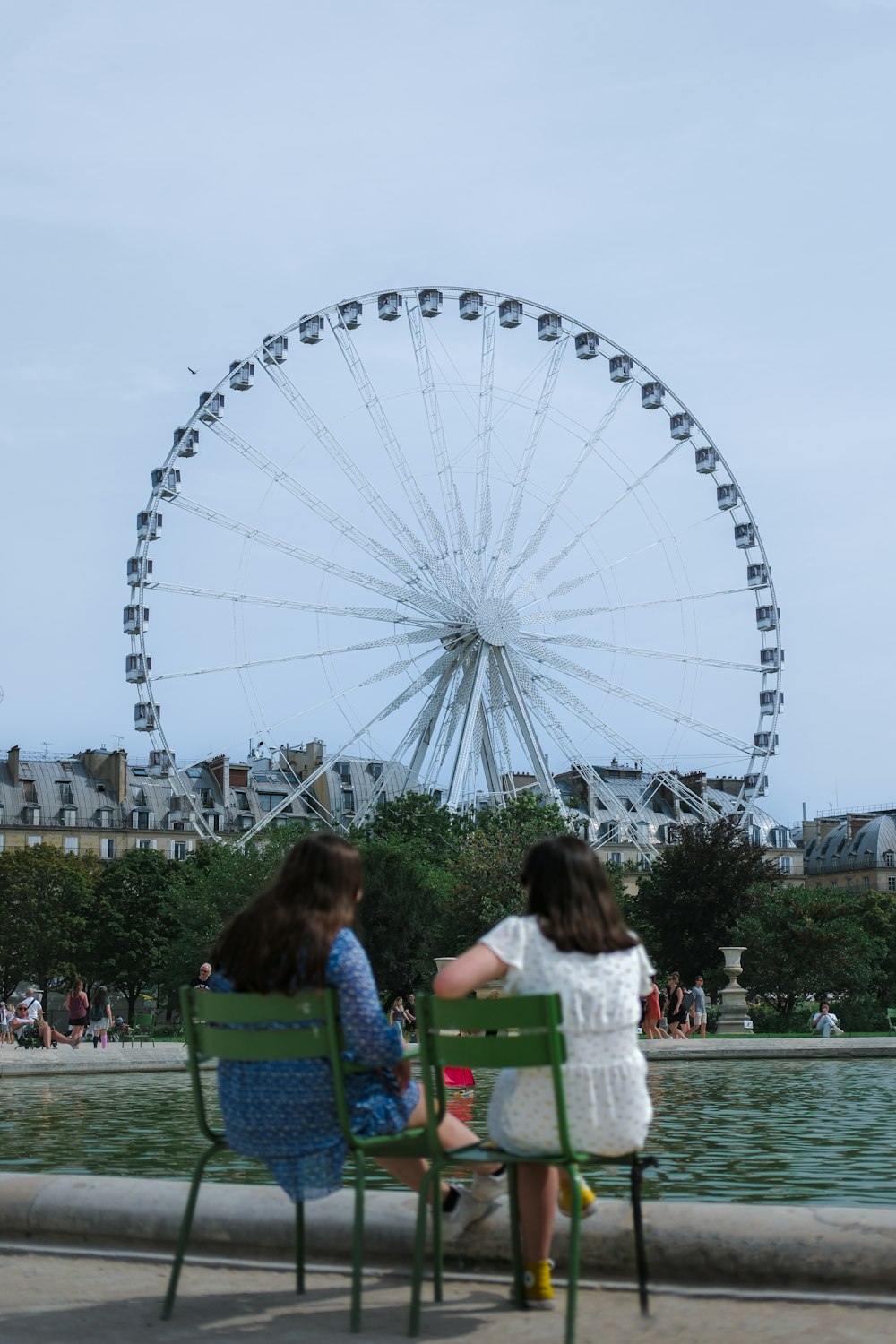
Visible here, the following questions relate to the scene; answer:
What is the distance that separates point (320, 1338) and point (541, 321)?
4511cm

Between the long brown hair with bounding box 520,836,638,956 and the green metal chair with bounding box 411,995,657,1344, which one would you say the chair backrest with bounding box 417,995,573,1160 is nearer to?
the green metal chair with bounding box 411,995,657,1344

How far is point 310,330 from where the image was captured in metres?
46.6

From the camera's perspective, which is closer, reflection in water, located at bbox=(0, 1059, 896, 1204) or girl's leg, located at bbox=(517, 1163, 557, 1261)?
girl's leg, located at bbox=(517, 1163, 557, 1261)

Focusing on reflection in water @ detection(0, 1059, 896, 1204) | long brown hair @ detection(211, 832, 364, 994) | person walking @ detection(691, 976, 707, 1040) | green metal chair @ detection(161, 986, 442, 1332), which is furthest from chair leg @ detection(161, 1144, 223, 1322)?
person walking @ detection(691, 976, 707, 1040)

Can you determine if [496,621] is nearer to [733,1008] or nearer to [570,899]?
[733,1008]

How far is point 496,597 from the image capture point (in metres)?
45.8

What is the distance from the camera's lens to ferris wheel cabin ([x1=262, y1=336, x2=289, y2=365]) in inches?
1818

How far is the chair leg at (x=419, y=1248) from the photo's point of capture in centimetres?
479

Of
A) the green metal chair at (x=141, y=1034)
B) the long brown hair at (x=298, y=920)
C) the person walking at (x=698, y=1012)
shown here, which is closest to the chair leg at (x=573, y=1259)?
the long brown hair at (x=298, y=920)

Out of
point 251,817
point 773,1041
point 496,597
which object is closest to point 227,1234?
point 773,1041

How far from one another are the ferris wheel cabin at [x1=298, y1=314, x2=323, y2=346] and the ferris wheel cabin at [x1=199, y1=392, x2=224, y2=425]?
288cm

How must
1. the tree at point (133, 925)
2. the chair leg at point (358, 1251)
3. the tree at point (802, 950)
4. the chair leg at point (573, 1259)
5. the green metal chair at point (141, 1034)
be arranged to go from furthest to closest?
the tree at point (133, 925) → the tree at point (802, 950) → the green metal chair at point (141, 1034) → the chair leg at point (358, 1251) → the chair leg at point (573, 1259)

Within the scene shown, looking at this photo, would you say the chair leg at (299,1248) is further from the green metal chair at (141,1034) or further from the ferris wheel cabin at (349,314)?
the ferris wheel cabin at (349,314)

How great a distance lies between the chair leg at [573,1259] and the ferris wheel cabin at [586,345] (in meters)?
44.9
